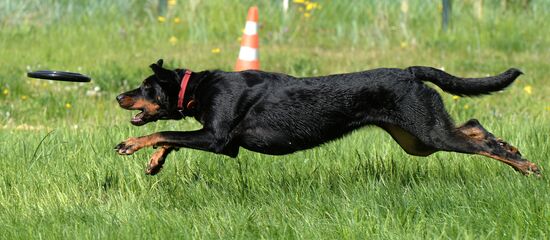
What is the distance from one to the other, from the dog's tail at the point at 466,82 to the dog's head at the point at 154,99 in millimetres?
1326

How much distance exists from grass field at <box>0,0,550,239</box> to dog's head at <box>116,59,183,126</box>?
1.11 ft

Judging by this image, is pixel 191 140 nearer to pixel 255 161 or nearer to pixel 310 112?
pixel 310 112

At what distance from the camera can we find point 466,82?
566cm

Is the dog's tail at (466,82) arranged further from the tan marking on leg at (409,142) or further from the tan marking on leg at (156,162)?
the tan marking on leg at (156,162)

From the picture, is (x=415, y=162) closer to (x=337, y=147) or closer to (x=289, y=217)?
(x=337, y=147)

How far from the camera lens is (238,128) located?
5.49 m

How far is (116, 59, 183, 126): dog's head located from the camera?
18.6 feet

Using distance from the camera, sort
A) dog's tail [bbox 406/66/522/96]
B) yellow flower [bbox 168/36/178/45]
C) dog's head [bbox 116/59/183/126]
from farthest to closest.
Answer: yellow flower [bbox 168/36/178/45] < dog's head [bbox 116/59/183/126] < dog's tail [bbox 406/66/522/96]

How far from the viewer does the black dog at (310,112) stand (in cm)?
542

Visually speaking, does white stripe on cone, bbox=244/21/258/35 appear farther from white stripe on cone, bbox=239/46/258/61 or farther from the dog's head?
the dog's head

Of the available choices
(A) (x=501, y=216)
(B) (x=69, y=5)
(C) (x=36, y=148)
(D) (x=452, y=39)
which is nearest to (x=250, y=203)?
(A) (x=501, y=216)

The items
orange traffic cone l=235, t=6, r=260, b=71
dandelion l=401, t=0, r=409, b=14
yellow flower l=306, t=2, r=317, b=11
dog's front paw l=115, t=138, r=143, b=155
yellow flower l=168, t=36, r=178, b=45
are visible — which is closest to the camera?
dog's front paw l=115, t=138, r=143, b=155

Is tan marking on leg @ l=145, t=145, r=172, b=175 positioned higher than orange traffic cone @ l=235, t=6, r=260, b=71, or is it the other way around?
orange traffic cone @ l=235, t=6, r=260, b=71

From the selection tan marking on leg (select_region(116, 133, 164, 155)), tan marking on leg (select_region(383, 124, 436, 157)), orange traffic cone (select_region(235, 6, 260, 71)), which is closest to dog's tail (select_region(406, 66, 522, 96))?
tan marking on leg (select_region(383, 124, 436, 157))
